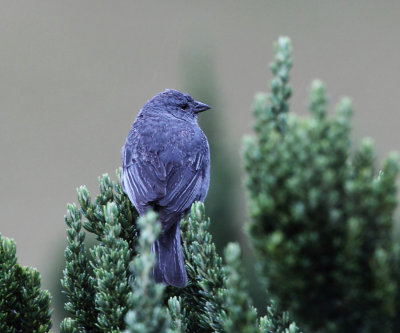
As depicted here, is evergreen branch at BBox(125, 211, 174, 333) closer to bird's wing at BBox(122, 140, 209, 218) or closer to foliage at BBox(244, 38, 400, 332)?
foliage at BBox(244, 38, 400, 332)

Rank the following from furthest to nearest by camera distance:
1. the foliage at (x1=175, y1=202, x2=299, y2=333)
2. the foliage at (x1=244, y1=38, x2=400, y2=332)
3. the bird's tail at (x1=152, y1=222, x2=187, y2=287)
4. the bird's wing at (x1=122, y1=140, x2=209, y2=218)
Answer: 1. the bird's wing at (x1=122, y1=140, x2=209, y2=218)
2. the bird's tail at (x1=152, y1=222, x2=187, y2=287)
3. the foliage at (x1=175, y1=202, x2=299, y2=333)
4. the foliage at (x1=244, y1=38, x2=400, y2=332)

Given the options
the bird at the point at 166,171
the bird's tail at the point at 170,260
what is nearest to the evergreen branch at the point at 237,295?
the bird's tail at the point at 170,260

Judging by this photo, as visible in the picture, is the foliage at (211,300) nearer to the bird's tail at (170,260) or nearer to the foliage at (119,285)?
the foliage at (119,285)

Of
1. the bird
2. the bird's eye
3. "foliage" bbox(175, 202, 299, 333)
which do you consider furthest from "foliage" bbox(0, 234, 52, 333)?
the bird's eye

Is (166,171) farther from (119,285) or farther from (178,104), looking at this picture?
(119,285)

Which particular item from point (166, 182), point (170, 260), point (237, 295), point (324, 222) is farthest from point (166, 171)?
point (324, 222)

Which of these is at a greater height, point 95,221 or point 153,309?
point 95,221

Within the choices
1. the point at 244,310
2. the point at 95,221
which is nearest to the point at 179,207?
the point at 95,221

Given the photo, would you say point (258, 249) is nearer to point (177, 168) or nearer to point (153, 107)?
point (177, 168)
